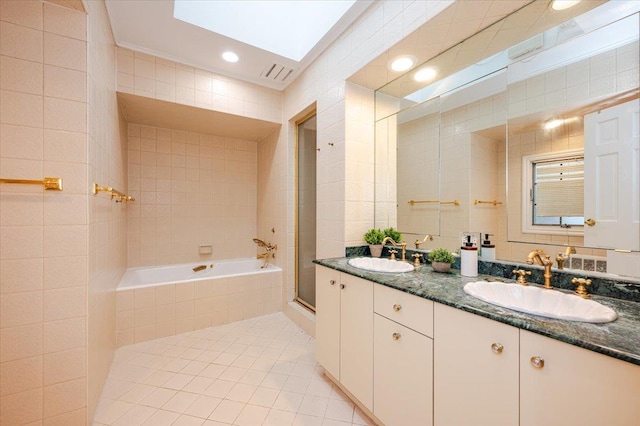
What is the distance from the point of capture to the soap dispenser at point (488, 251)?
1.50m

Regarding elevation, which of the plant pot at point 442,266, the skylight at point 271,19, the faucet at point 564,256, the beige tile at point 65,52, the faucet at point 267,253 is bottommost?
the faucet at point 267,253

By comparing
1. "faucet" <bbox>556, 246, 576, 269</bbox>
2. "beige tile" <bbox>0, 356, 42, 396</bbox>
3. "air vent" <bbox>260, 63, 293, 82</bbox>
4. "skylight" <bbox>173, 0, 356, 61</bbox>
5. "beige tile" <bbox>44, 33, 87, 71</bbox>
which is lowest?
"beige tile" <bbox>0, 356, 42, 396</bbox>

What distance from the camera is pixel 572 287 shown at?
116 centimetres

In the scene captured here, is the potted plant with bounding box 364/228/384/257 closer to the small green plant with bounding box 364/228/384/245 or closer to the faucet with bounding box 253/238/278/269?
the small green plant with bounding box 364/228/384/245

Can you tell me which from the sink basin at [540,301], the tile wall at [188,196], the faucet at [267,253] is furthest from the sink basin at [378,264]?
the tile wall at [188,196]

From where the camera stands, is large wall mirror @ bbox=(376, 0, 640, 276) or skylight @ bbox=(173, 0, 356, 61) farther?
skylight @ bbox=(173, 0, 356, 61)

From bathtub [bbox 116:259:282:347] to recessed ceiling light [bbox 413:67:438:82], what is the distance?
95.0 inches

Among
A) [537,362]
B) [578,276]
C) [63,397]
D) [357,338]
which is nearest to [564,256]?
[578,276]

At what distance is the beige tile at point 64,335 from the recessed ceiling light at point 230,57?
2313 millimetres

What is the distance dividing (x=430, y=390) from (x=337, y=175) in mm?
1567

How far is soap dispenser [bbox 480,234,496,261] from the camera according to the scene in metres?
1.50

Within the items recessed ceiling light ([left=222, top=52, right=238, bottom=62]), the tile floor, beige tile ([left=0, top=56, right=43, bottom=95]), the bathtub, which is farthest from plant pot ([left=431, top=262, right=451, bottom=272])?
recessed ceiling light ([left=222, top=52, right=238, bottom=62])

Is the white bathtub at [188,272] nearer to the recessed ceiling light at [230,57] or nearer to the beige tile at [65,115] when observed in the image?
the beige tile at [65,115]

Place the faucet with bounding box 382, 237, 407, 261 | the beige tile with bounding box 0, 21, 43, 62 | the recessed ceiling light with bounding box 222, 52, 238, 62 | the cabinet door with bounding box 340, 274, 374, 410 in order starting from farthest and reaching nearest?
the recessed ceiling light with bounding box 222, 52, 238, 62 < the faucet with bounding box 382, 237, 407, 261 < the cabinet door with bounding box 340, 274, 374, 410 < the beige tile with bounding box 0, 21, 43, 62
